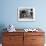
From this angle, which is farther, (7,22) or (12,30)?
(7,22)

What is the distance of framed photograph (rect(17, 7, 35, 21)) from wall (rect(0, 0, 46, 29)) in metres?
0.12

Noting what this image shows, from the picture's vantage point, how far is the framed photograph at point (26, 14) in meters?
4.12

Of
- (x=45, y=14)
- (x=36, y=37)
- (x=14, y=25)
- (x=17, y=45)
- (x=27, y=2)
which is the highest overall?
(x=27, y=2)

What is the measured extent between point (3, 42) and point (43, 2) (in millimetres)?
1792

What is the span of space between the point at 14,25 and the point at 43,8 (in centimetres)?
109

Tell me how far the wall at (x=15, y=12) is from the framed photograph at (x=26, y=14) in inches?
4.8

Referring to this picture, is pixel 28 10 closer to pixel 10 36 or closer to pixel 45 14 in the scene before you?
Result: pixel 45 14

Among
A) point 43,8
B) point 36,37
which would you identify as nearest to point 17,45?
point 36,37

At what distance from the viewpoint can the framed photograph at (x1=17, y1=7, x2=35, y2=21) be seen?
4121 mm

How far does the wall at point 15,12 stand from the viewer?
412 cm

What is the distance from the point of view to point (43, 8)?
163 inches

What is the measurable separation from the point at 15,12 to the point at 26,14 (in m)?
0.36

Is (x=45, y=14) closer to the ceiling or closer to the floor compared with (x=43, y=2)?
closer to the floor

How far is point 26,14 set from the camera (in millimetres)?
4145
